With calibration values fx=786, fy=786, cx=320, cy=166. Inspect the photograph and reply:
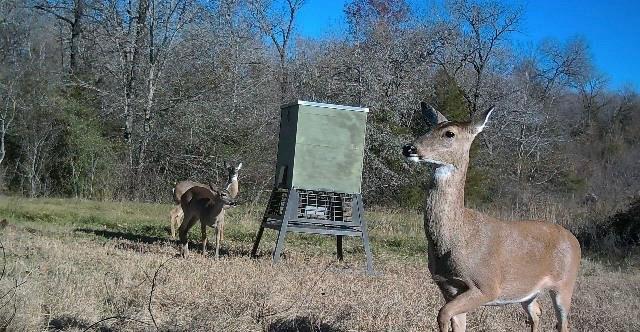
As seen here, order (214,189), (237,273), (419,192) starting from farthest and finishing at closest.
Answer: (419,192) → (214,189) → (237,273)

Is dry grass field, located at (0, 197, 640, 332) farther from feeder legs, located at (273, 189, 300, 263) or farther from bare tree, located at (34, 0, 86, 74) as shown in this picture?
bare tree, located at (34, 0, 86, 74)

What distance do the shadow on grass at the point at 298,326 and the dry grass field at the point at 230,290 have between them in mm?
12

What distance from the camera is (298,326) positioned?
7605 mm

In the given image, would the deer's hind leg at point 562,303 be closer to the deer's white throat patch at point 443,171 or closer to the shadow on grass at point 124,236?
the deer's white throat patch at point 443,171

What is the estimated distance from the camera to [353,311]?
830 centimetres

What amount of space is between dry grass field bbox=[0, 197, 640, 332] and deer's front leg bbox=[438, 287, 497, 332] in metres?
1.53

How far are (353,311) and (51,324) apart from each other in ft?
9.92

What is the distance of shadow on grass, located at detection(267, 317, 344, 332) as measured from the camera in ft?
24.5

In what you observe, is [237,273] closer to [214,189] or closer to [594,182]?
[214,189]

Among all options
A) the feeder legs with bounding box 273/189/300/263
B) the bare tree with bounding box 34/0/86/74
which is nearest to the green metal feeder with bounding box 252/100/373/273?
the feeder legs with bounding box 273/189/300/263

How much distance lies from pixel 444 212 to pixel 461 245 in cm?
31

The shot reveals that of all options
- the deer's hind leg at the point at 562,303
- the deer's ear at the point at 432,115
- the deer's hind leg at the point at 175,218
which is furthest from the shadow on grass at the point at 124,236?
the deer's hind leg at the point at 562,303

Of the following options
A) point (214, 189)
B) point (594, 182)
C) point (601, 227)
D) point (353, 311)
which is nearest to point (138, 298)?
point (353, 311)

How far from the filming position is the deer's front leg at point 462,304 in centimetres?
613
